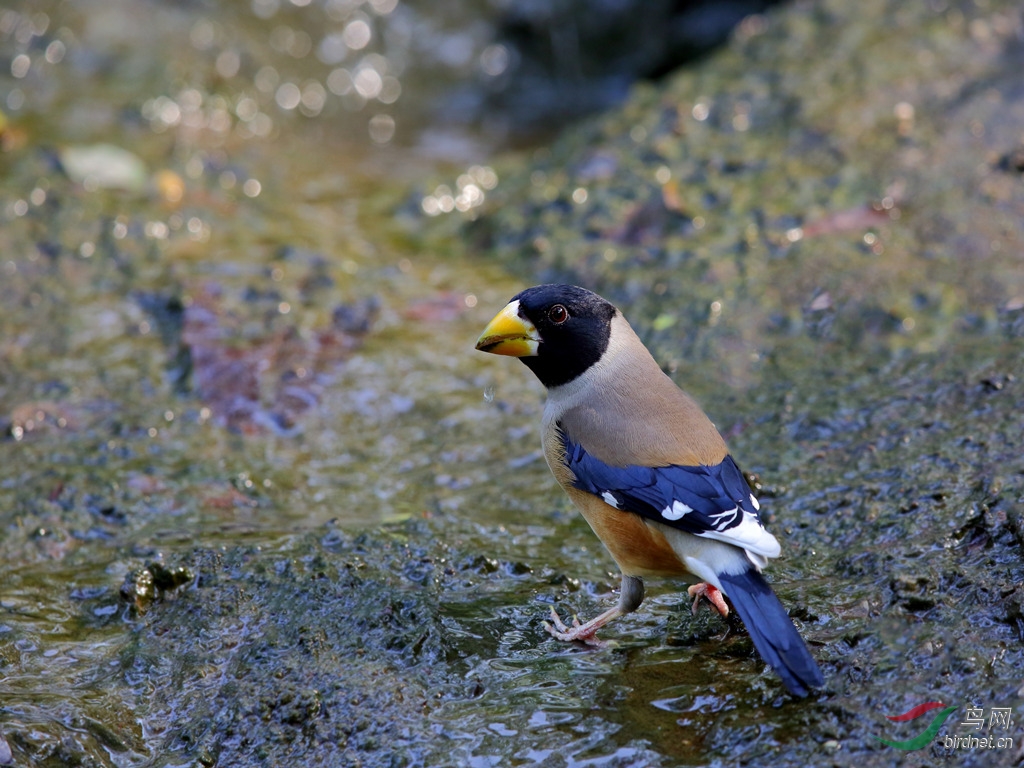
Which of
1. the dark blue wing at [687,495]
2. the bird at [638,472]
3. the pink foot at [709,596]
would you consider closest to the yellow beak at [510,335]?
the bird at [638,472]

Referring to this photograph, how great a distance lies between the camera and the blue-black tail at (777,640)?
3551 millimetres

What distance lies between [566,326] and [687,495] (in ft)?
3.80

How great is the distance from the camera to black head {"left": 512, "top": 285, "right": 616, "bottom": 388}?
16.1ft

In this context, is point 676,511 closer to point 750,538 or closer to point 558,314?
point 750,538

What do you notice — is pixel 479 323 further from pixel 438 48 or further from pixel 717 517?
pixel 438 48

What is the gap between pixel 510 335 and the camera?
16.2ft

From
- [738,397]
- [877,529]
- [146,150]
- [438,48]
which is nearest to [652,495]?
[877,529]

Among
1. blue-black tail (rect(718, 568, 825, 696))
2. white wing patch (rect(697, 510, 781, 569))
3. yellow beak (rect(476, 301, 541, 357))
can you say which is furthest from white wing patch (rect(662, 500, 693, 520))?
yellow beak (rect(476, 301, 541, 357))

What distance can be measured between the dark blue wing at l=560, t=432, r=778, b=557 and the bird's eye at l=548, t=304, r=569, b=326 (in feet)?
2.20

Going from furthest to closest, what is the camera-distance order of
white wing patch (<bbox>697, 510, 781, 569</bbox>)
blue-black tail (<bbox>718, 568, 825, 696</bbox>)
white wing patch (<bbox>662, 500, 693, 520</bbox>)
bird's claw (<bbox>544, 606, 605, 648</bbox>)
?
1. bird's claw (<bbox>544, 606, 605, 648</bbox>)
2. white wing patch (<bbox>662, 500, 693, 520</bbox>)
3. white wing patch (<bbox>697, 510, 781, 569</bbox>)
4. blue-black tail (<bbox>718, 568, 825, 696</bbox>)

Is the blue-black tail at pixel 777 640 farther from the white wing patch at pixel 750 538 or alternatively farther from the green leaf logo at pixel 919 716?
the green leaf logo at pixel 919 716

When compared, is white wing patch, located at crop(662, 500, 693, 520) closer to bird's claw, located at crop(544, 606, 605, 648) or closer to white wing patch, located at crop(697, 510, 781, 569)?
white wing patch, located at crop(697, 510, 781, 569)

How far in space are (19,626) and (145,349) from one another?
2.61 meters

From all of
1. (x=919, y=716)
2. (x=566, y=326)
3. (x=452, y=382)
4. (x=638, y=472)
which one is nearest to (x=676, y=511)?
(x=638, y=472)
